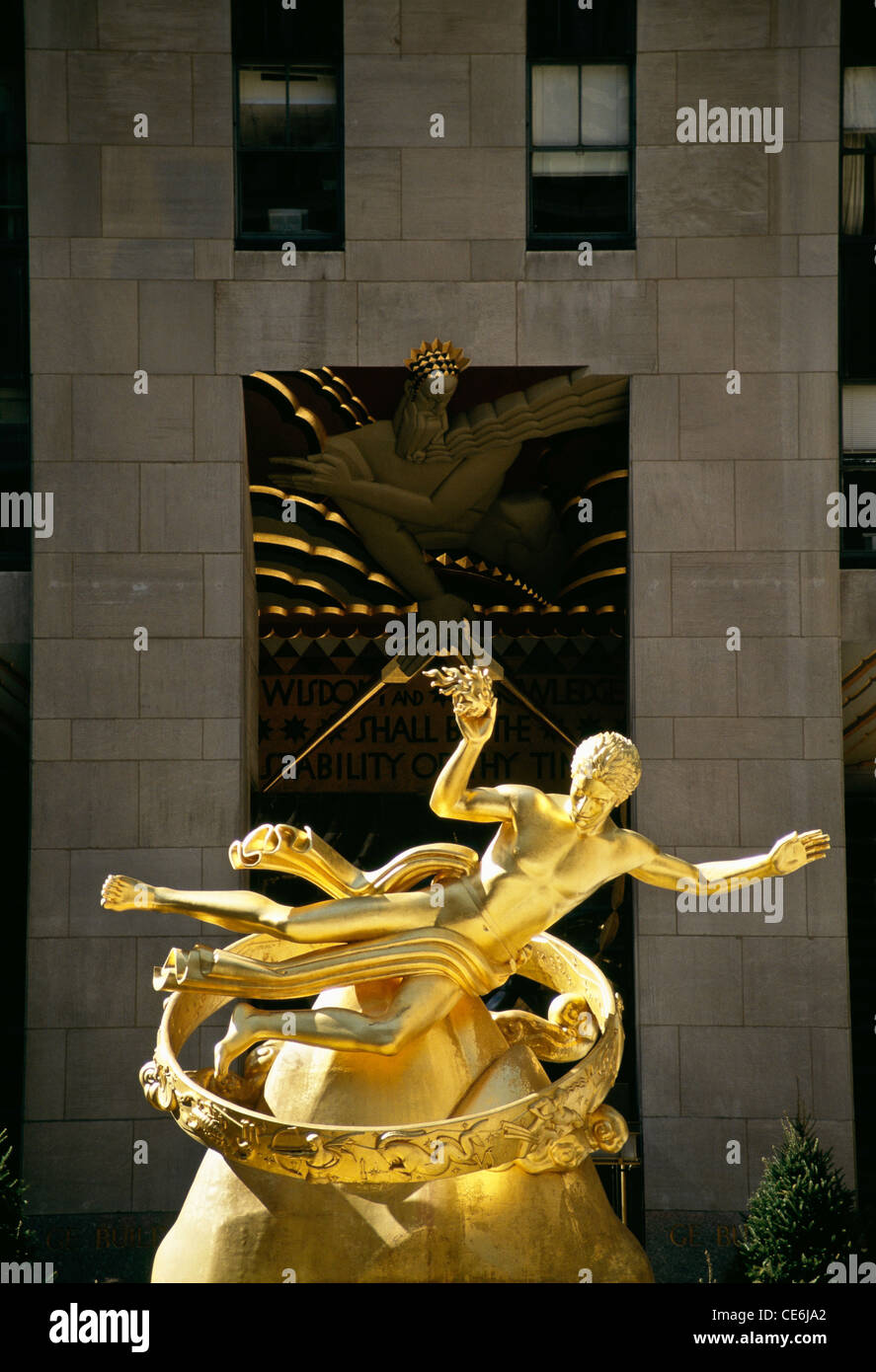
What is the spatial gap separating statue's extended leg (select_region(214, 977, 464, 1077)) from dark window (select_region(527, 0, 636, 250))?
12135 millimetres

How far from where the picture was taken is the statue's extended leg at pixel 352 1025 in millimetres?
10391

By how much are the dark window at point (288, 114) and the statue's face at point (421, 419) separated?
211cm

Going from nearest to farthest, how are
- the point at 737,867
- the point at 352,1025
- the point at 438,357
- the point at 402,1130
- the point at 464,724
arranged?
the point at 402,1130
the point at 352,1025
the point at 464,724
the point at 737,867
the point at 438,357

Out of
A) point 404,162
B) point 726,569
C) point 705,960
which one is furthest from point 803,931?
point 404,162

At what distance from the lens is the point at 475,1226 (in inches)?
396

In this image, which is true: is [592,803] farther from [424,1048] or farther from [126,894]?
[126,894]

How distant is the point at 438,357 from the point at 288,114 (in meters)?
3.38

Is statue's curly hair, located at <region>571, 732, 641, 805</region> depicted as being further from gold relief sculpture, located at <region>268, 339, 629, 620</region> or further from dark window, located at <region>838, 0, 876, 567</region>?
dark window, located at <region>838, 0, 876, 567</region>

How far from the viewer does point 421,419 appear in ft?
67.9

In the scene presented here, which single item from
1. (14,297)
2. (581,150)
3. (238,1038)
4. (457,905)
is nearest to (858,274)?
(581,150)

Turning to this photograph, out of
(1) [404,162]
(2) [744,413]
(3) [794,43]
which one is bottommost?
(2) [744,413]

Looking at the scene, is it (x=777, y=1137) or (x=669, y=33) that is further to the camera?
(x=669, y=33)

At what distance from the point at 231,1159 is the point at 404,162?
1289 centimetres
